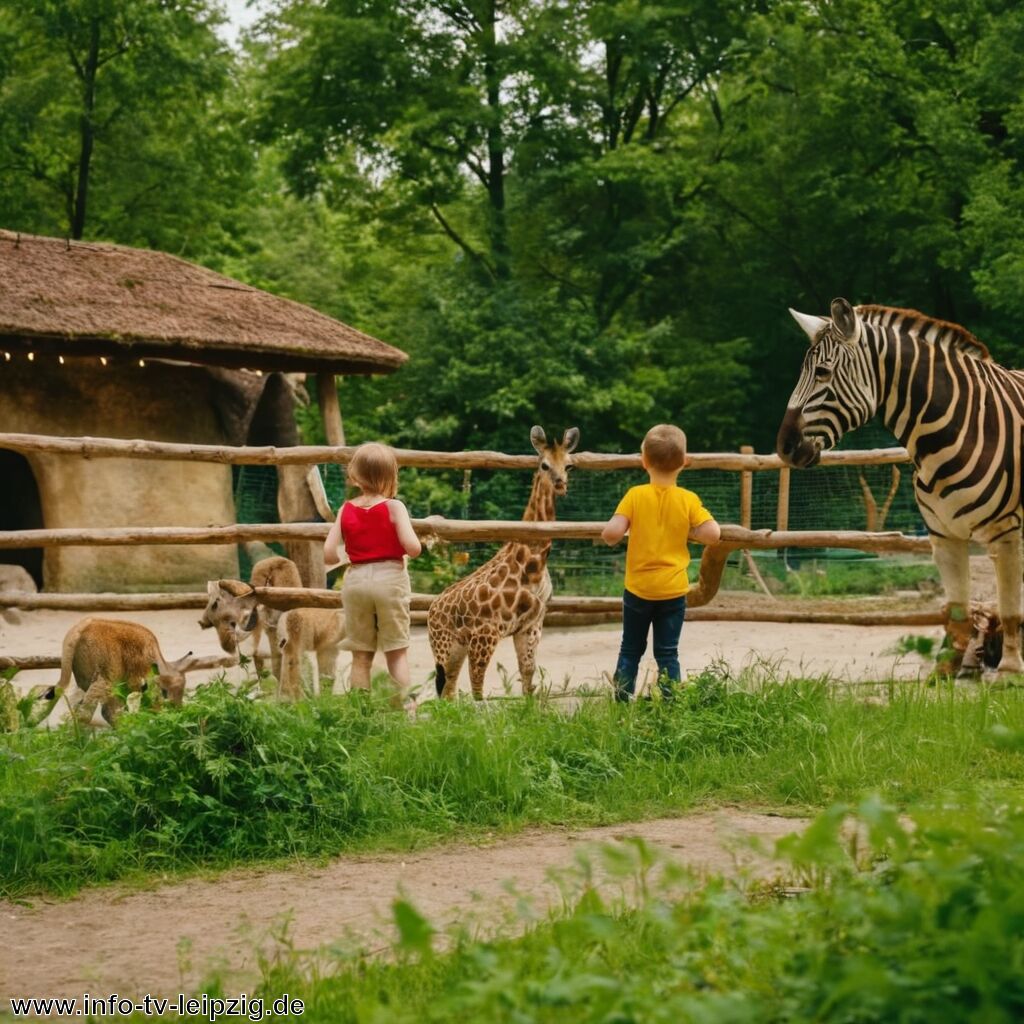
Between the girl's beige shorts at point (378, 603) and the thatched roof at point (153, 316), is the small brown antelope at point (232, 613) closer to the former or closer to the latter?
the girl's beige shorts at point (378, 603)

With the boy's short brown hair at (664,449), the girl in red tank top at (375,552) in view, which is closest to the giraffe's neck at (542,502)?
the boy's short brown hair at (664,449)

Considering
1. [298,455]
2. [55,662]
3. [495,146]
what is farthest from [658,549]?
[495,146]

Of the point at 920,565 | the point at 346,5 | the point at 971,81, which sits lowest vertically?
the point at 920,565

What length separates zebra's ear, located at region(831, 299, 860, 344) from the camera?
7.61m

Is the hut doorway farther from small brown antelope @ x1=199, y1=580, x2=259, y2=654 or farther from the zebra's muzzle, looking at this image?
the zebra's muzzle

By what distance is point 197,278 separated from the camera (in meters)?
17.1

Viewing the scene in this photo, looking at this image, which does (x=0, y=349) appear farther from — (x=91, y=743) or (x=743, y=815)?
(x=743, y=815)

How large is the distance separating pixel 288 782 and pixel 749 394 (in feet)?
70.9

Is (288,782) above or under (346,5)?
under

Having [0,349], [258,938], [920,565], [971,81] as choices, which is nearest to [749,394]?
[971,81]

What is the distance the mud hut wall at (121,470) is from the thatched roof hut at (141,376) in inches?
0.5

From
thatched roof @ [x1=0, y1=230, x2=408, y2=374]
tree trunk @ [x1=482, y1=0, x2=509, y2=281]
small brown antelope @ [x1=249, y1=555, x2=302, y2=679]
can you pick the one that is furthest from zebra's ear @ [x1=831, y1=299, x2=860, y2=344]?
tree trunk @ [x1=482, y1=0, x2=509, y2=281]

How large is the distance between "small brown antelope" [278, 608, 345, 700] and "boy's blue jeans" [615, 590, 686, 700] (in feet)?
6.08

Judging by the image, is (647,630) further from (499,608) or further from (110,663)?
(110,663)
